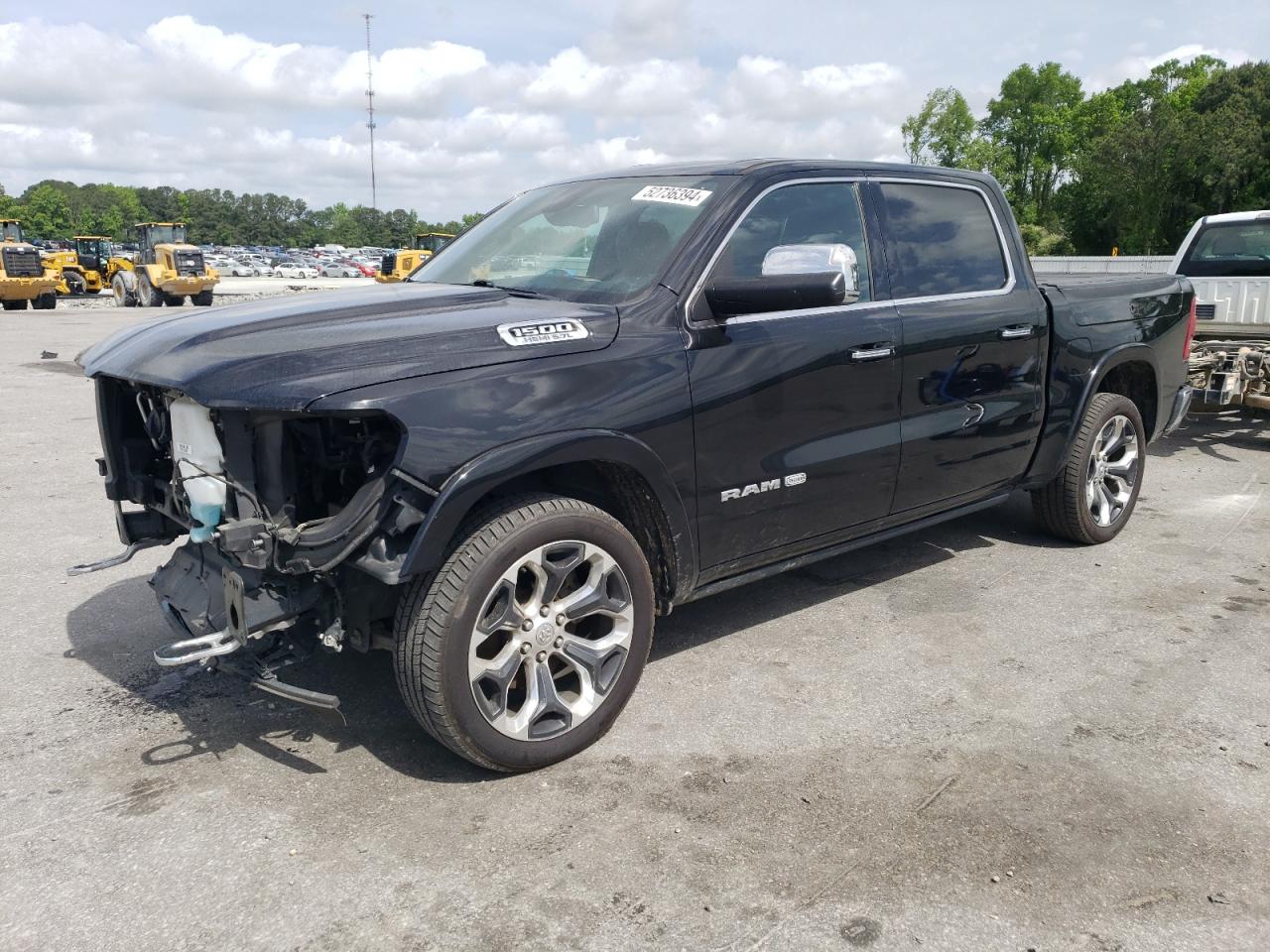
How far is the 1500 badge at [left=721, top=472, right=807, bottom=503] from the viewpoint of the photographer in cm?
379

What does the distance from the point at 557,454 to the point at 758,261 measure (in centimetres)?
122

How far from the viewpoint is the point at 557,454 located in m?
3.26

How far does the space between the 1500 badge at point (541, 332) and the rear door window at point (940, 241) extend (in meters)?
1.61

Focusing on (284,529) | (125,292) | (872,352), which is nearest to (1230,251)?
(872,352)

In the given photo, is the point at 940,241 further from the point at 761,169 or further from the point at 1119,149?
the point at 1119,149

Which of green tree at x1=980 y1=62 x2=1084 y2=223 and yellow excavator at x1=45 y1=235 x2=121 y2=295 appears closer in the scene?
yellow excavator at x1=45 y1=235 x2=121 y2=295

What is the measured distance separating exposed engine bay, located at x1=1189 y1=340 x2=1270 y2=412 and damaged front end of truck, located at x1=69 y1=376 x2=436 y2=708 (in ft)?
24.2

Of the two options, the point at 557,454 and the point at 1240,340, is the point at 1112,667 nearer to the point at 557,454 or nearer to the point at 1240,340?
the point at 557,454

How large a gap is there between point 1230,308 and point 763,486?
7.52 meters

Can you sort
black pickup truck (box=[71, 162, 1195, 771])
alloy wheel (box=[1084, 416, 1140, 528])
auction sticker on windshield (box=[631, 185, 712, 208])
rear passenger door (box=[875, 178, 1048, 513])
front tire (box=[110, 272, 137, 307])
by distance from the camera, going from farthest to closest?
1. front tire (box=[110, 272, 137, 307])
2. alloy wheel (box=[1084, 416, 1140, 528])
3. rear passenger door (box=[875, 178, 1048, 513])
4. auction sticker on windshield (box=[631, 185, 712, 208])
5. black pickup truck (box=[71, 162, 1195, 771])

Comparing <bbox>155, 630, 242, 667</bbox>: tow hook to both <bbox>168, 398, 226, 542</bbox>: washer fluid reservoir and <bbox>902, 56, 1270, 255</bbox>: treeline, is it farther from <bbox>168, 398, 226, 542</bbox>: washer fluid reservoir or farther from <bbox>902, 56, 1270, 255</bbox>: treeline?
<bbox>902, 56, 1270, 255</bbox>: treeline

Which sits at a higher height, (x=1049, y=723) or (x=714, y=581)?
(x=714, y=581)

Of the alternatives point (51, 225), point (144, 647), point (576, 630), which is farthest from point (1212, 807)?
point (51, 225)

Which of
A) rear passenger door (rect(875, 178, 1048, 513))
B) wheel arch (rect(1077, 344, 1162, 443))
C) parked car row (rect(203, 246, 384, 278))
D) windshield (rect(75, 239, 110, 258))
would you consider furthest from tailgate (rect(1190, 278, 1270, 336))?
parked car row (rect(203, 246, 384, 278))
